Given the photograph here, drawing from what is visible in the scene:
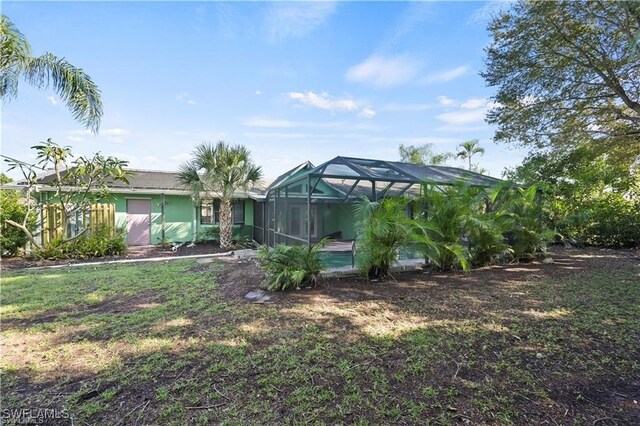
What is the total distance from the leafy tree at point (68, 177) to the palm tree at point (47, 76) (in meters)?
1.78

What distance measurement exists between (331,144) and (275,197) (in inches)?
365

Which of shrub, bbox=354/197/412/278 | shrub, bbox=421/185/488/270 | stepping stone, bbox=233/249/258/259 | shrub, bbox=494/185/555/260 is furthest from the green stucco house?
shrub, bbox=494/185/555/260

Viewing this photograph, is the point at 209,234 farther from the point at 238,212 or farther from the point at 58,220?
the point at 58,220

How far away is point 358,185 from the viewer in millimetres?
7348

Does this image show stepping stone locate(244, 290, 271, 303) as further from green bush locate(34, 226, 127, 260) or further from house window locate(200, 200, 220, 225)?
house window locate(200, 200, 220, 225)

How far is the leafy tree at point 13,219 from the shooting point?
881cm

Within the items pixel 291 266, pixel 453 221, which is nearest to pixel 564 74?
pixel 453 221

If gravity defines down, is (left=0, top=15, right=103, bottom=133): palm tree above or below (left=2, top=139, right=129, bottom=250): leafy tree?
above

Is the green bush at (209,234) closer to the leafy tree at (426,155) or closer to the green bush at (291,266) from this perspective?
the green bush at (291,266)

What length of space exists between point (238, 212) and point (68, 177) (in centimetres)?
632

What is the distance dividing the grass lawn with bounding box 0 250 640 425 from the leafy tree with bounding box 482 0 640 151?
24.5 feet

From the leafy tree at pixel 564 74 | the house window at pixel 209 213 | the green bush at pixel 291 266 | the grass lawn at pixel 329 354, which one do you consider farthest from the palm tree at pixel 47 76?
the leafy tree at pixel 564 74

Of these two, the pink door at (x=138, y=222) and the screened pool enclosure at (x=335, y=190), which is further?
the pink door at (x=138, y=222)

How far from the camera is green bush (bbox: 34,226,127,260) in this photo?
891 centimetres
